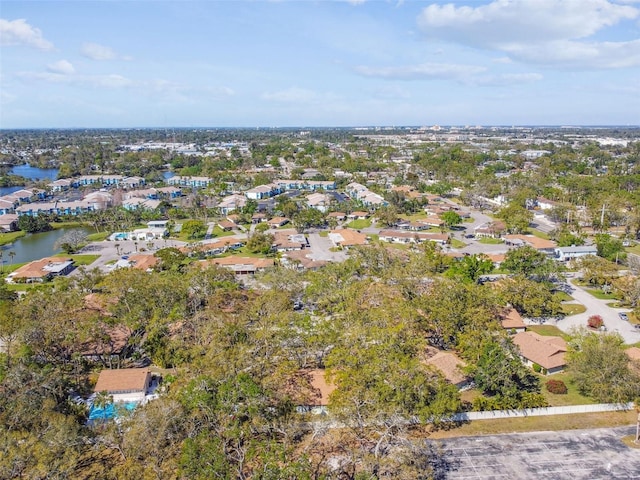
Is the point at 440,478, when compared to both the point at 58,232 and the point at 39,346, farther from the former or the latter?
the point at 58,232

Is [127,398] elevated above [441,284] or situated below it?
below

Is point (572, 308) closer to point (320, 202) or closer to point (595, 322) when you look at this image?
point (595, 322)

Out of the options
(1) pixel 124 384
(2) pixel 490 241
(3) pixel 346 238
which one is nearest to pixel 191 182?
(3) pixel 346 238

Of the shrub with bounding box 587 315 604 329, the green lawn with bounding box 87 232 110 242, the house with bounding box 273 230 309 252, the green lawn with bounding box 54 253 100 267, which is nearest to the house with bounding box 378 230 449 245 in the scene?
the house with bounding box 273 230 309 252

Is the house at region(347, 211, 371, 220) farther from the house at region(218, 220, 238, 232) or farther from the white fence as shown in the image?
the white fence

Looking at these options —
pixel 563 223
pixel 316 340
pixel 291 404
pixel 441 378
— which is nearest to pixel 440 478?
pixel 441 378
